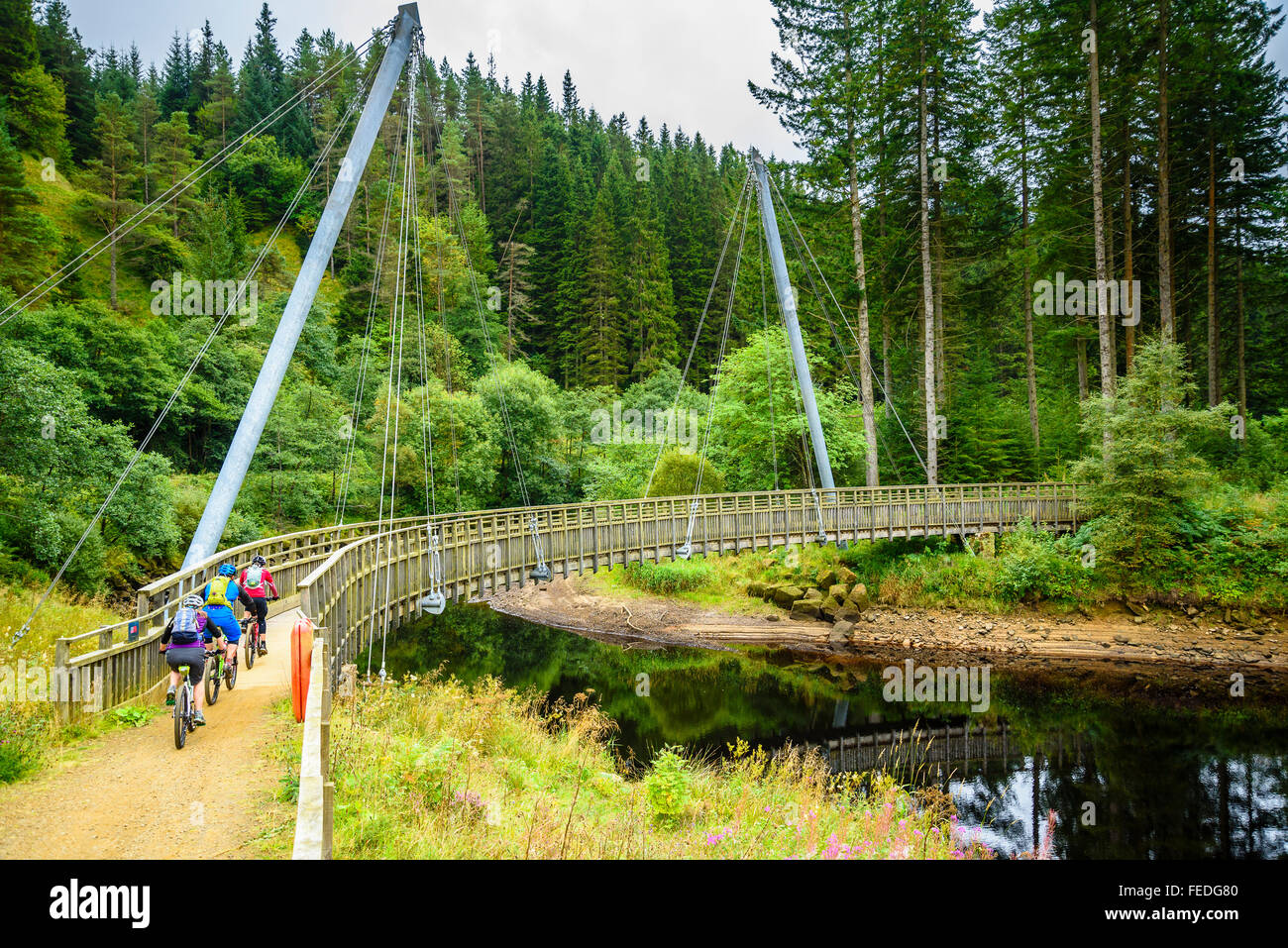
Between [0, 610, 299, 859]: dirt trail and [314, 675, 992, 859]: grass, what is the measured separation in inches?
30.9

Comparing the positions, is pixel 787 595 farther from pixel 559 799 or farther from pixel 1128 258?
pixel 559 799

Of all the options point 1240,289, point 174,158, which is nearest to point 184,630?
point 1240,289

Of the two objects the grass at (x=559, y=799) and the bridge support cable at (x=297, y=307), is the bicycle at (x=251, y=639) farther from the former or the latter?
the grass at (x=559, y=799)

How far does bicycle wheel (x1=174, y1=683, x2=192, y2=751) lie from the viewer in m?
7.29

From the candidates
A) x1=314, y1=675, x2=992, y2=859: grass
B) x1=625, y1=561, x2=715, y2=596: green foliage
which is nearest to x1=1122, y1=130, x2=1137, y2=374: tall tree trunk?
x1=625, y1=561, x2=715, y2=596: green foliage

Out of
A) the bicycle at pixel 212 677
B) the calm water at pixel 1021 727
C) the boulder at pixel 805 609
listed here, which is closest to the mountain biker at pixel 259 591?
the bicycle at pixel 212 677

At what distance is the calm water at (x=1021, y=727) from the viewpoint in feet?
→ 39.3

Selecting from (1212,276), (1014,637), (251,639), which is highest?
(1212,276)

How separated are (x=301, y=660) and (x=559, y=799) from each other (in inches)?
167

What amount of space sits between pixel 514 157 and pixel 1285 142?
50314 millimetres

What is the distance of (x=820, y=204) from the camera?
1155 inches

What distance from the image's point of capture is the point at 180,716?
733 centimetres

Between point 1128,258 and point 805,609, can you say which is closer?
point 1128,258

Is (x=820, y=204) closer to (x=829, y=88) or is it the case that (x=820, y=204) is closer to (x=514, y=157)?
(x=829, y=88)
